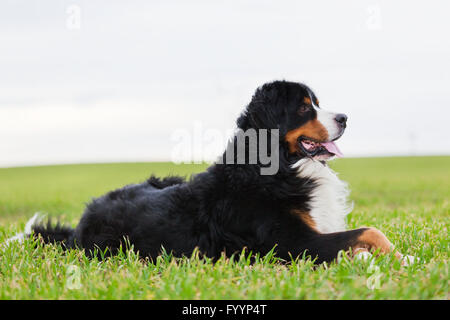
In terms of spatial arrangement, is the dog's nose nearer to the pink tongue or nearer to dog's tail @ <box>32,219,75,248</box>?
the pink tongue

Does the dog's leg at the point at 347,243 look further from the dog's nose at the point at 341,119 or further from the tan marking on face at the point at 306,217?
the dog's nose at the point at 341,119

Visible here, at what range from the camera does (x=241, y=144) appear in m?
4.66

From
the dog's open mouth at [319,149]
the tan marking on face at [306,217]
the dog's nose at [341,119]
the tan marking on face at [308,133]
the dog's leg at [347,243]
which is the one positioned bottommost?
Result: the dog's leg at [347,243]

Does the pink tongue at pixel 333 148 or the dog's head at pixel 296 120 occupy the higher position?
the dog's head at pixel 296 120

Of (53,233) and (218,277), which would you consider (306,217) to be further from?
(53,233)

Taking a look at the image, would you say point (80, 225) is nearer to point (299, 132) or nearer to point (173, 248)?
point (173, 248)

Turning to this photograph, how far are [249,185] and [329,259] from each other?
3.32 feet

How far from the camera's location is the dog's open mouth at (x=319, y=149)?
474 centimetres

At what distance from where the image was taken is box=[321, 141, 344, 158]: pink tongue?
15.7ft

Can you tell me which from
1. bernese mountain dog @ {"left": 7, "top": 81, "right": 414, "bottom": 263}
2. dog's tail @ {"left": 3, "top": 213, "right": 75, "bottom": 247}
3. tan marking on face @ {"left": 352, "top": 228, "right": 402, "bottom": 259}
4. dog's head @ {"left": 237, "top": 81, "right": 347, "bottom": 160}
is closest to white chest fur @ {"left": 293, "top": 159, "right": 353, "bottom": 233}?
bernese mountain dog @ {"left": 7, "top": 81, "right": 414, "bottom": 263}

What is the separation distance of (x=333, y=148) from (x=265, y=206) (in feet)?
3.04

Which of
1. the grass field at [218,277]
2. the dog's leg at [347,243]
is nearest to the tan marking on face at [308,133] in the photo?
the dog's leg at [347,243]

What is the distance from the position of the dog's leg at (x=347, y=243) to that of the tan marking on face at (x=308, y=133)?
92 centimetres
